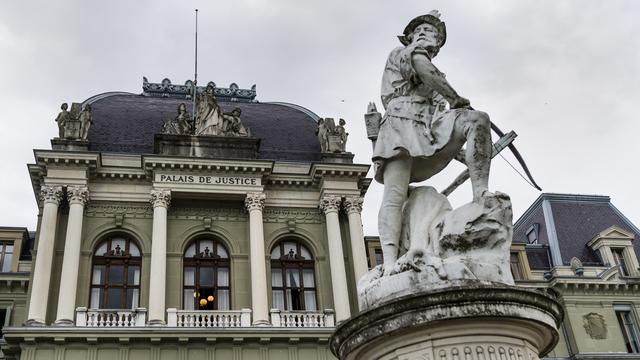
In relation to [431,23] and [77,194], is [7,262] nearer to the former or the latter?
[77,194]

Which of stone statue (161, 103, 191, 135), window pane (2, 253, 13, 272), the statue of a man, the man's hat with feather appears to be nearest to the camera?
the statue of a man

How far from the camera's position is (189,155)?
2802 centimetres

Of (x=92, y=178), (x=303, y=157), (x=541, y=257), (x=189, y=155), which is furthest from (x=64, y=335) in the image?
(x=541, y=257)

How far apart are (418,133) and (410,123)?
133mm

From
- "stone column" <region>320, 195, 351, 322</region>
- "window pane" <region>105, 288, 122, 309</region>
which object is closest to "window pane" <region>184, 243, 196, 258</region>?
"window pane" <region>105, 288, 122, 309</region>

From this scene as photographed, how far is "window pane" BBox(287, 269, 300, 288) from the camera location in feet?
89.9

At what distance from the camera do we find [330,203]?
92.9 feet

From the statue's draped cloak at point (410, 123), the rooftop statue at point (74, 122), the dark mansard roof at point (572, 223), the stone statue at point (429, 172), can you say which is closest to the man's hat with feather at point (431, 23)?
the stone statue at point (429, 172)

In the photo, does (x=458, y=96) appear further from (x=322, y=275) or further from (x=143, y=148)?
(x=143, y=148)

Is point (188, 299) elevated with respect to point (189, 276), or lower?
lower

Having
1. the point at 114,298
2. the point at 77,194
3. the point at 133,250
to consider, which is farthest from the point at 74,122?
the point at 114,298

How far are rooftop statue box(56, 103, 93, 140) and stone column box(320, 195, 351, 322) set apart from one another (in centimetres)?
1027

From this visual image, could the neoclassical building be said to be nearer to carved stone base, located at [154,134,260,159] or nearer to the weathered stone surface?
carved stone base, located at [154,134,260,159]

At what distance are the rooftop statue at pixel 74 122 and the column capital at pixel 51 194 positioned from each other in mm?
2367
